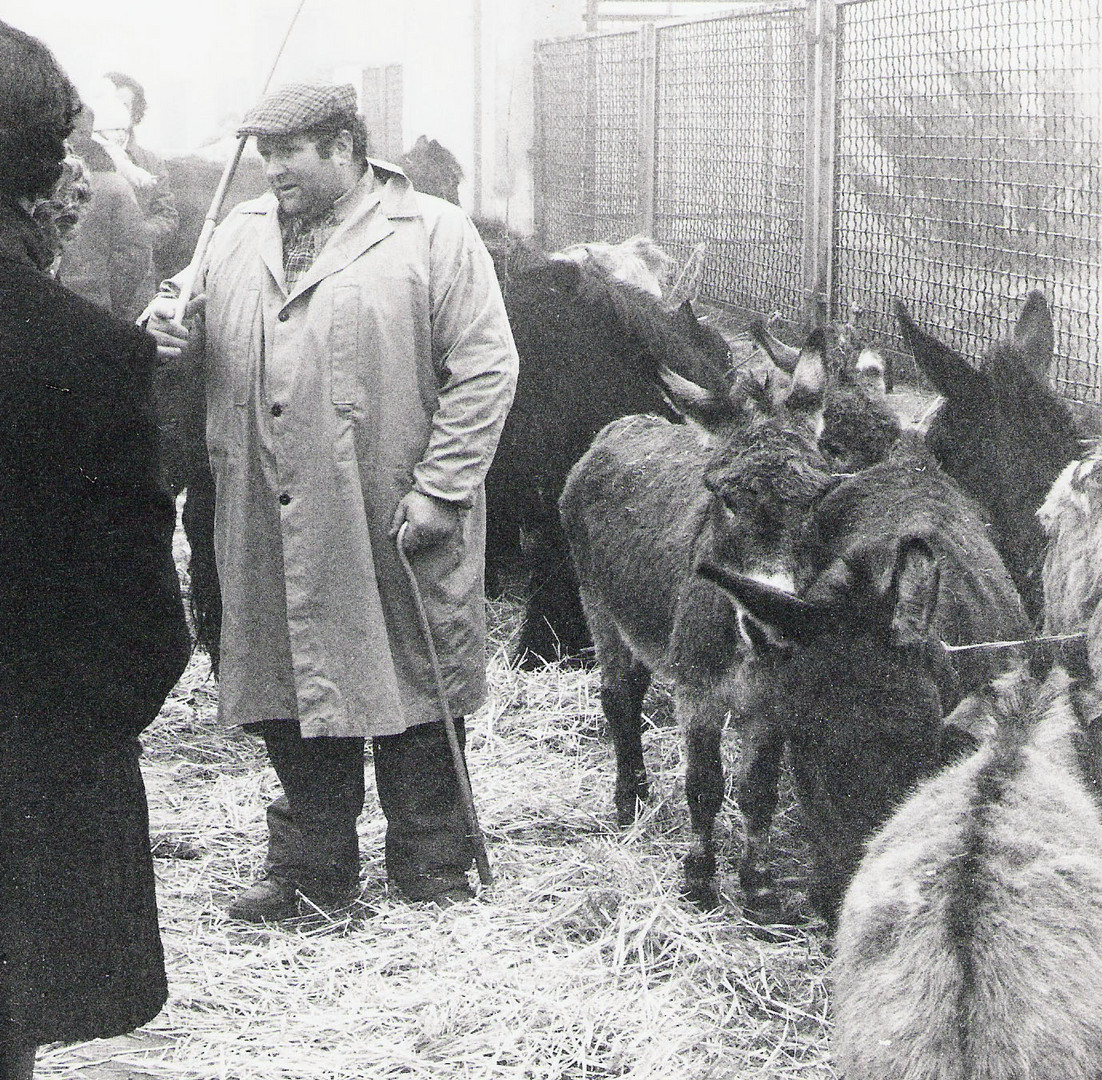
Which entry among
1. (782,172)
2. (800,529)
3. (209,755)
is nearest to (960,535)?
(800,529)

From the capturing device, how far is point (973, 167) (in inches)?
240

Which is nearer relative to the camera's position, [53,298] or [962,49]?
[53,298]

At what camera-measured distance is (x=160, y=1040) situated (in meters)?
3.99

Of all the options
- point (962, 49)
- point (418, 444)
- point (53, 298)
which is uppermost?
point (962, 49)

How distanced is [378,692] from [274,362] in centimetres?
105

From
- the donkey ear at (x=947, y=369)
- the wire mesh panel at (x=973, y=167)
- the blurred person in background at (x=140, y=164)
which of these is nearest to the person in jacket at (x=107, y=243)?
the blurred person in background at (x=140, y=164)

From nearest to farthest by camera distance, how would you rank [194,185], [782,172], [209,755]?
[209,755], [782,172], [194,185]

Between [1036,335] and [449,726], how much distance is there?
245cm

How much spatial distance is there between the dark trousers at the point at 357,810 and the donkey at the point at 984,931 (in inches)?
68.5

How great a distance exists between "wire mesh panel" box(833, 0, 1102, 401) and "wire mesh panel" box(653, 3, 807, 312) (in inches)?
27.9

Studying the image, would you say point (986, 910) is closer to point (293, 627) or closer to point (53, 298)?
point (53, 298)

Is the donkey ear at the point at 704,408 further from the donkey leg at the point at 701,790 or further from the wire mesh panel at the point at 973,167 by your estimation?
the wire mesh panel at the point at 973,167

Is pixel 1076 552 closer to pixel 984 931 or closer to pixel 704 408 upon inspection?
pixel 704 408

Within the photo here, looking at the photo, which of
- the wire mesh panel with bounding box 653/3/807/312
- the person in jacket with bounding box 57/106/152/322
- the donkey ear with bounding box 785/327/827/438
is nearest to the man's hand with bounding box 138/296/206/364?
the donkey ear with bounding box 785/327/827/438
